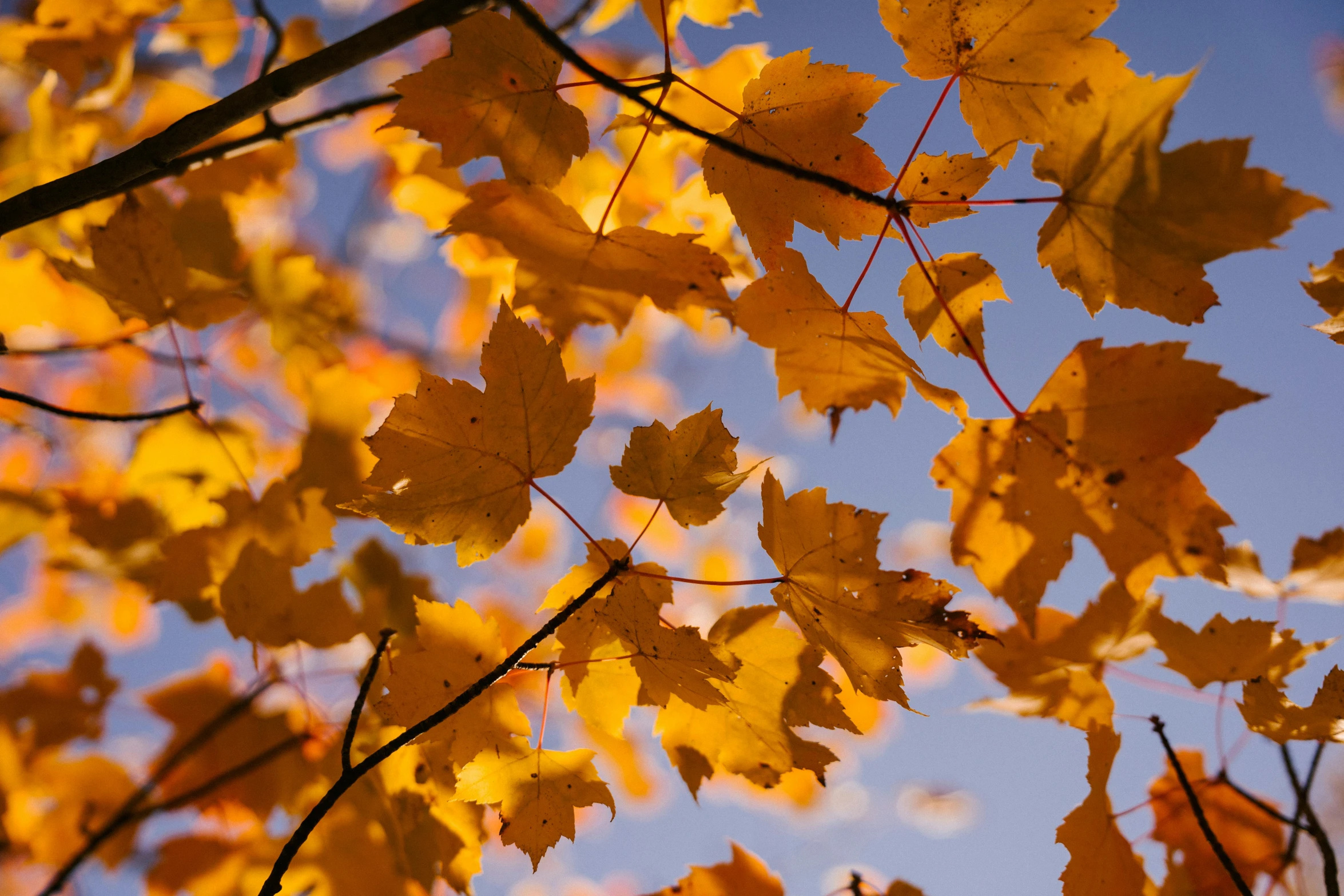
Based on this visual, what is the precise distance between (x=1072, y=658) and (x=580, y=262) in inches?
40.9

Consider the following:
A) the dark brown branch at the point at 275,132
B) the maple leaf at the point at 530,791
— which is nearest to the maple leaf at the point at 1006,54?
the dark brown branch at the point at 275,132

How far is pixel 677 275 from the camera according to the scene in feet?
3.51

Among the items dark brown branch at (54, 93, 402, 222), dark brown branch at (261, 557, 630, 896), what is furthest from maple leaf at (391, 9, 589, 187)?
dark brown branch at (261, 557, 630, 896)

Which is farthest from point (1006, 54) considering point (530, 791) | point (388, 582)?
point (388, 582)

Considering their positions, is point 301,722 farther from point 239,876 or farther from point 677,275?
point 677,275

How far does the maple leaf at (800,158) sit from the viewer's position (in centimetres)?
92

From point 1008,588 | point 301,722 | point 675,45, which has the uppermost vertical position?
point 675,45

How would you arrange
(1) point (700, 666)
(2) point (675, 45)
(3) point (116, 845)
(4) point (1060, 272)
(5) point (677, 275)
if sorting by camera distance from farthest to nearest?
(3) point (116, 845)
(2) point (675, 45)
(5) point (677, 275)
(4) point (1060, 272)
(1) point (700, 666)

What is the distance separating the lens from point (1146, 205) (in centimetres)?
79

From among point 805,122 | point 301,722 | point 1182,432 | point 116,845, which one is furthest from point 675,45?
point 116,845

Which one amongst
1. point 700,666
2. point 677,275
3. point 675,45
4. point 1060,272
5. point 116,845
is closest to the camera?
point 700,666

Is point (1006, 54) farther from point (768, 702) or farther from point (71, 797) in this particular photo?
point (71, 797)

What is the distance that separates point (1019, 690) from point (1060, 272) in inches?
27.5

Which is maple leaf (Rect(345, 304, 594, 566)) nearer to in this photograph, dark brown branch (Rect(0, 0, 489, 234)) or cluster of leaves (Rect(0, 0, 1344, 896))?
cluster of leaves (Rect(0, 0, 1344, 896))
